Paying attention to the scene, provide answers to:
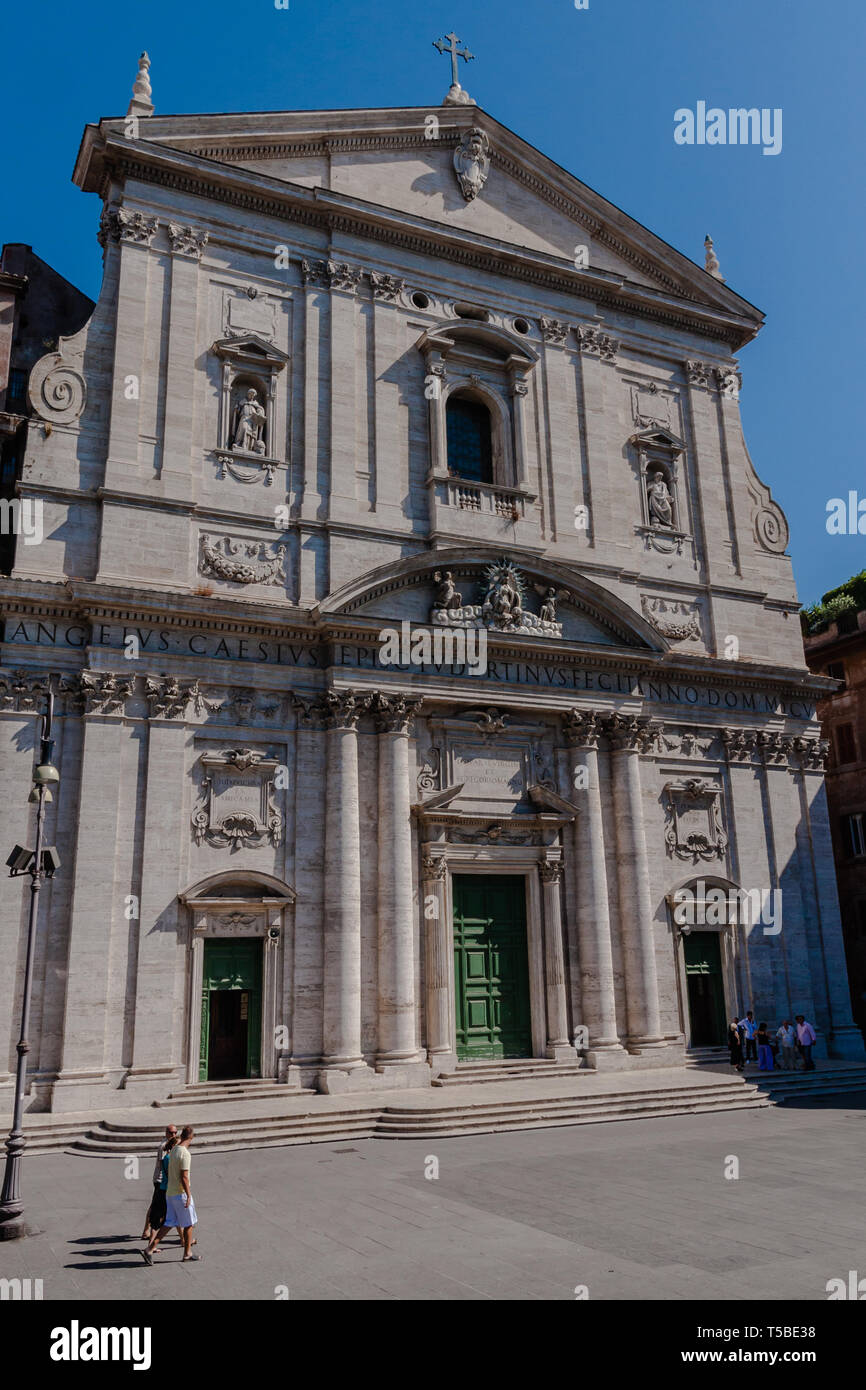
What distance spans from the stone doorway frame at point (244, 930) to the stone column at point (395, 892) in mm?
1931

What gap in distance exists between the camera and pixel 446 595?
78.2 feet

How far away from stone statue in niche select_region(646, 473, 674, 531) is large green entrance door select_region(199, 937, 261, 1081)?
15.6 metres

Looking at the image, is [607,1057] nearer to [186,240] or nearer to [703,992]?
[703,992]

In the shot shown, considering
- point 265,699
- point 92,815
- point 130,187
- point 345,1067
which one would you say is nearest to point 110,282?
point 130,187

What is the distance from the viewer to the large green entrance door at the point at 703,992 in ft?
83.9

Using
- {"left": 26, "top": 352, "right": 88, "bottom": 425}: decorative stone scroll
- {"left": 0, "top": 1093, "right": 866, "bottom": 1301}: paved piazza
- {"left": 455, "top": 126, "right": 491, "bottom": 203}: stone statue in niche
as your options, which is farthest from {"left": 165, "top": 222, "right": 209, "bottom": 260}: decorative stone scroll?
A: {"left": 0, "top": 1093, "right": 866, "bottom": 1301}: paved piazza

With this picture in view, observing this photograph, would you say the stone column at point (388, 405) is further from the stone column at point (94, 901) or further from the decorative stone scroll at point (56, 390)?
the stone column at point (94, 901)

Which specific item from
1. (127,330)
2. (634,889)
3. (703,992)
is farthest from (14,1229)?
(703,992)

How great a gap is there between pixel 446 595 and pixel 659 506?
318 inches

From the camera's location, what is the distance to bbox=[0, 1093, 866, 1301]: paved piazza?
921 cm

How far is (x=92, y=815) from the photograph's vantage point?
1973 cm

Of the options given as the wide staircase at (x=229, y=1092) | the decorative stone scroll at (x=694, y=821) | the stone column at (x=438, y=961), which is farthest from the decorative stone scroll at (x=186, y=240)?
the wide staircase at (x=229, y=1092)

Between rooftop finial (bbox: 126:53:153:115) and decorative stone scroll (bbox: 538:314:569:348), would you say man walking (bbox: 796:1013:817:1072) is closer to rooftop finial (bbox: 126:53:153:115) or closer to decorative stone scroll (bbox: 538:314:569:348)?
decorative stone scroll (bbox: 538:314:569:348)

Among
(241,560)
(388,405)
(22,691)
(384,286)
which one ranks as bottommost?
(22,691)
